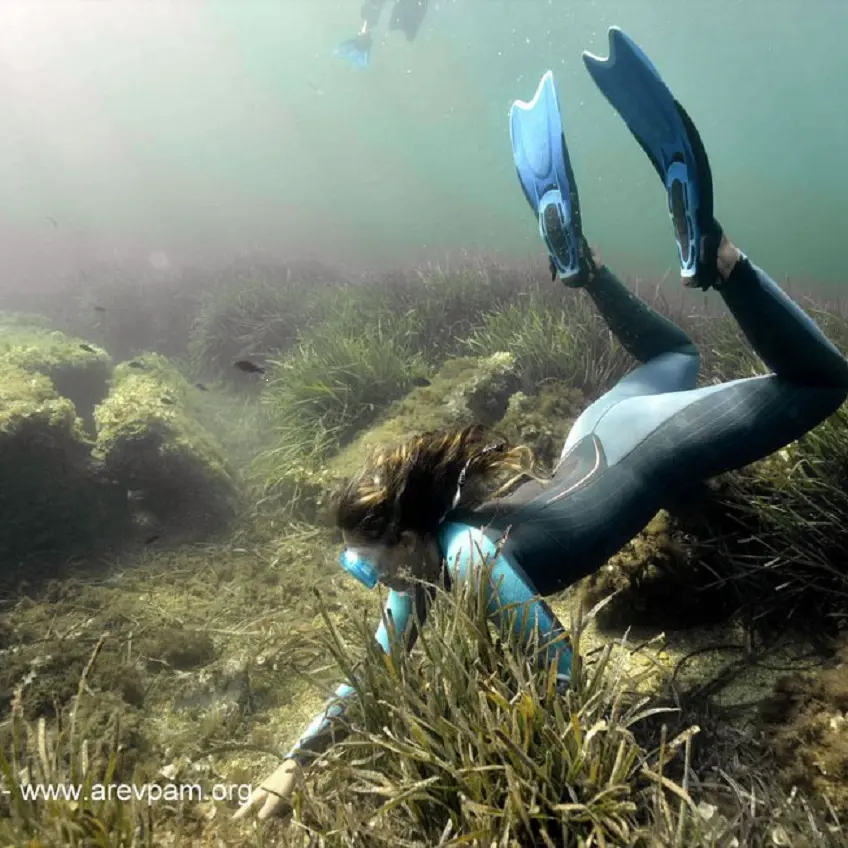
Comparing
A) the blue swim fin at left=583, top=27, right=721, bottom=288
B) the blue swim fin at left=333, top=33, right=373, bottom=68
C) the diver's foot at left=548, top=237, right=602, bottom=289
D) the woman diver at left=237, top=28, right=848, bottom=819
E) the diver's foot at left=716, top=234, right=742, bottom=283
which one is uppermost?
the blue swim fin at left=333, top=33, right=373, bottom=68

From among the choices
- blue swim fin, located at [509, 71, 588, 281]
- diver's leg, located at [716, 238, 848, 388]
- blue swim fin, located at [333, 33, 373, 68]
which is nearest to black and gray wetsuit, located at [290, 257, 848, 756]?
diver's leg, located at [716, 238, 848, 388]

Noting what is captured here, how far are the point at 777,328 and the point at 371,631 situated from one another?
208cm

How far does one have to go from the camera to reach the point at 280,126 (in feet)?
320

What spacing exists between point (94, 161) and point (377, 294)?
283 feet

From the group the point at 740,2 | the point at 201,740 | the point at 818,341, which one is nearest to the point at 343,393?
the point at 201,740

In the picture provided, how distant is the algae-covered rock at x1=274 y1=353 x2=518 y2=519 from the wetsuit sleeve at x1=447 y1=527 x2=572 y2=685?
3.10m

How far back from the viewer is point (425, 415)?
5.19m

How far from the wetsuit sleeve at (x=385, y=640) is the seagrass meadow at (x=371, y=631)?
14cm

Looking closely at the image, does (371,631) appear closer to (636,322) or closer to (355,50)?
(636,322)

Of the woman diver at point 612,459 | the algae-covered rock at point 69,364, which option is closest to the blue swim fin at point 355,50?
the algae-covered rock at point 69,364

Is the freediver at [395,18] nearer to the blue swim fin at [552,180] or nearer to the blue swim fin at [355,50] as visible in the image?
the blue swim fin at [355,50]

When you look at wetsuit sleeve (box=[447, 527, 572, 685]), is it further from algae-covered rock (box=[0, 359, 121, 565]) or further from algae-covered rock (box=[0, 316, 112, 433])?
algae-covered rock (box=[0, 316, 112, 433])

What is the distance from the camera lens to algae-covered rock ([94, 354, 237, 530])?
5055 millimetres

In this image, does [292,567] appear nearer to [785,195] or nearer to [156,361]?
[156,361]
